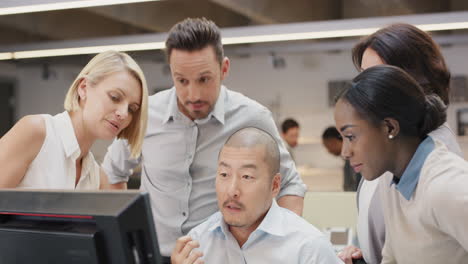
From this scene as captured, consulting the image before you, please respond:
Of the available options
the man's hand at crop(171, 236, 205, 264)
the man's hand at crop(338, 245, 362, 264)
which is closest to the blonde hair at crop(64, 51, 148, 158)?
the man's hand at crop(171, 236, 205, 264)

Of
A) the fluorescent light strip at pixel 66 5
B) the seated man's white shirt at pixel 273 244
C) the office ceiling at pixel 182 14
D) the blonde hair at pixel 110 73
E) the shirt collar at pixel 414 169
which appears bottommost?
the seated man's white shirt at pixel 273 244

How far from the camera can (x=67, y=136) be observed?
5.79 ft

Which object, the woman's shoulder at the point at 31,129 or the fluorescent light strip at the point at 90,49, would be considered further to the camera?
the fluorescent light strip at the point at 90,49

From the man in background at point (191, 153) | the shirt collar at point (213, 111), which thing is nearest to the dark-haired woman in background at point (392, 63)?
the man in background at point (191, 153)

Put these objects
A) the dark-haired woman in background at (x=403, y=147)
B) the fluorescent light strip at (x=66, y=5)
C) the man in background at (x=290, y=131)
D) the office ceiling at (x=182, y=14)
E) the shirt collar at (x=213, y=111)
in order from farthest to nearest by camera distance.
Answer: the man in background at (x=290, y=131)
the office ceiling at (x=182, y=14)
the fluorescent light strip at (x=66, y=5)
the shirt collar at (x=213, y=111)
the dark-haired woman in background at (x=403, y=147)

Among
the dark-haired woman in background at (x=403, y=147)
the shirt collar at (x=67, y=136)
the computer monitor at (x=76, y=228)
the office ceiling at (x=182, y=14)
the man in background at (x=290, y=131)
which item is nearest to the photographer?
the computer monitor at (x=76, y=228)

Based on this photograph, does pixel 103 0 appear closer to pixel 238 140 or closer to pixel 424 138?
pixel 238 140

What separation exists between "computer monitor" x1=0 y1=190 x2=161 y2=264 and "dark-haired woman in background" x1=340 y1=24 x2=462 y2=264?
97 cm

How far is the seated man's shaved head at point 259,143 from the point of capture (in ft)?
5.95

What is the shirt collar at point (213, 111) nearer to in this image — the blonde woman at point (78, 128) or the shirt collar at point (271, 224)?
the blonde woman at point (78, 128)

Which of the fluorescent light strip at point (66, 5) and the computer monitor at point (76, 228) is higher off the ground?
the fluorescent light strip at point (66, 5)

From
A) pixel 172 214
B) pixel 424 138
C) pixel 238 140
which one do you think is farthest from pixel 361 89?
pixel 172 214

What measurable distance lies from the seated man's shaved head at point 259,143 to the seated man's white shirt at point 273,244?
0.43 feet

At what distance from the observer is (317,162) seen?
561cm
